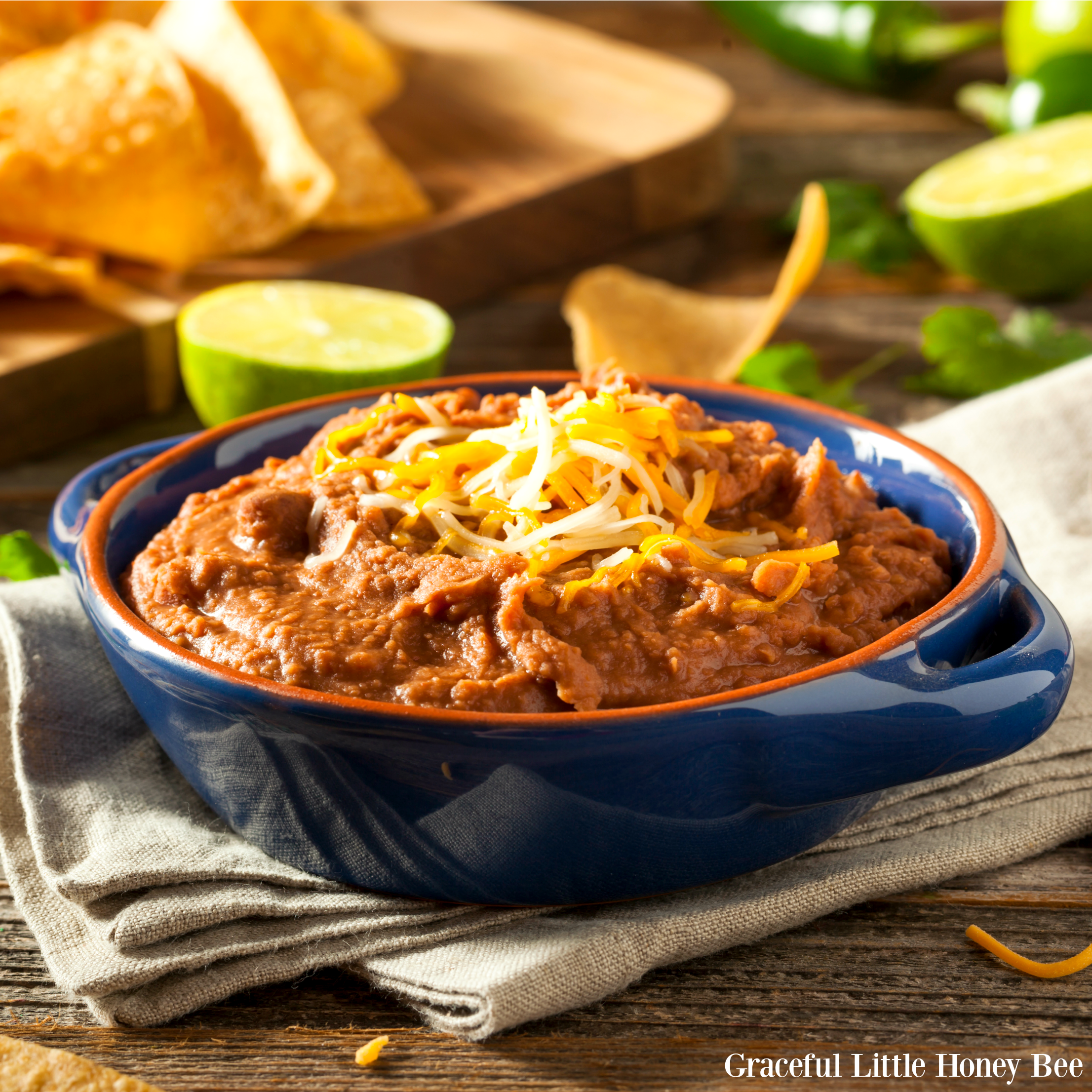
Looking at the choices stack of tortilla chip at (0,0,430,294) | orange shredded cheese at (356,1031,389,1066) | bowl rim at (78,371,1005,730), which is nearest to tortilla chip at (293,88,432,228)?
stack of tortilla chip at (0,0,430,294)

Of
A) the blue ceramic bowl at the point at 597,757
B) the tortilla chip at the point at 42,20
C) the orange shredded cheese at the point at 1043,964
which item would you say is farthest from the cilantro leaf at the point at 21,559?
the tortilla chip at the point at 42,20

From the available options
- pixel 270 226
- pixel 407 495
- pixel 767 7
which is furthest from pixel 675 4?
pixel 407 495

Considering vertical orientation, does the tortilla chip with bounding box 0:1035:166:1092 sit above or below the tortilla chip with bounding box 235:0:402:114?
below

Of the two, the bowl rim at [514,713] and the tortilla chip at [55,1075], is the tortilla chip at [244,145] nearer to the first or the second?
the bowl rim at [514,713]

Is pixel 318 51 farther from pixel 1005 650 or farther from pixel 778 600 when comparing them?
pixel 1005 650

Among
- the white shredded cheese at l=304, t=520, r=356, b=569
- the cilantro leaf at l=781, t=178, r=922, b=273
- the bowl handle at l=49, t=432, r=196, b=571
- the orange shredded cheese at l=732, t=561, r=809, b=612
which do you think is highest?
the white shredded cheese at l=304, t=520, r=356, b=569

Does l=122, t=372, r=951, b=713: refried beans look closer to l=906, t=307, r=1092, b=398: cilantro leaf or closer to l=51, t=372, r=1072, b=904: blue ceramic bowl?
l=51, t=372, r=1072, b=904: blue ceramic bowl

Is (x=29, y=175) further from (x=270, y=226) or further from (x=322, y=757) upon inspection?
(x=322, y=757)
